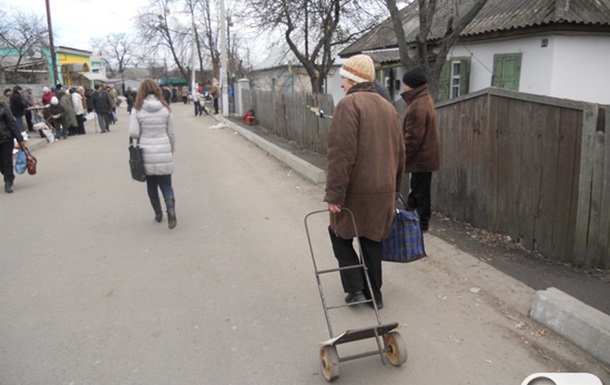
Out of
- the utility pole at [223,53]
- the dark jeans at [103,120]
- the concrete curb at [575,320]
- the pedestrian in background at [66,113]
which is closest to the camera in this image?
the concrete curb at [575,320]

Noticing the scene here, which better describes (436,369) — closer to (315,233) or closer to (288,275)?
(288,275)

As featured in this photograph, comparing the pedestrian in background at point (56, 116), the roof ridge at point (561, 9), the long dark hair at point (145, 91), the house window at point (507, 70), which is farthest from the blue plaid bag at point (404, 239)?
the pedestrian in background at point (56, 116)

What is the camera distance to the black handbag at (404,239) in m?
3.86

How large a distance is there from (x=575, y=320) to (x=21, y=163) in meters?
8.95

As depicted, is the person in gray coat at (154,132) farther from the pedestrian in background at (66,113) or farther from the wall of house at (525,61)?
the pedestrian in background at (66,113)

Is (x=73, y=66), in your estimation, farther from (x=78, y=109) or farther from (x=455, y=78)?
(x=455, y=78)

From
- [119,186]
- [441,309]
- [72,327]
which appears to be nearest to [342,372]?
[441,309]

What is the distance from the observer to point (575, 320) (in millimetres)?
3373

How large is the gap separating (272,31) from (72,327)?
15137mm

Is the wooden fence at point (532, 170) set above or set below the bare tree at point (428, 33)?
below

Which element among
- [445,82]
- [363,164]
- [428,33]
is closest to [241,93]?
[445,82]

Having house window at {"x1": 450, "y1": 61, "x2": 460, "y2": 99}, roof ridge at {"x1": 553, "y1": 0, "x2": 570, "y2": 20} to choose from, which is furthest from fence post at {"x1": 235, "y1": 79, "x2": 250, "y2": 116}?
roof ridge at {"x1": 553, "y1": 0, "x2": 570, "y2": 20}

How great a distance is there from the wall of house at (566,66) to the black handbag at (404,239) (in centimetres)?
841

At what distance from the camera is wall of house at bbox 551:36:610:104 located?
10766 millimetres
